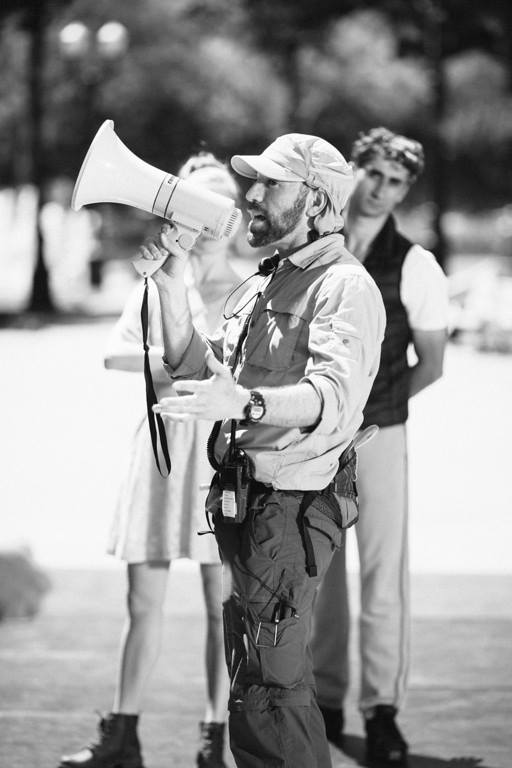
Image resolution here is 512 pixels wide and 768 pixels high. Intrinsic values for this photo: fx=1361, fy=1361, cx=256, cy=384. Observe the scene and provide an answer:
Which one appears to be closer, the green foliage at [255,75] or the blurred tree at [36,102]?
the blurred tree at [36,102]

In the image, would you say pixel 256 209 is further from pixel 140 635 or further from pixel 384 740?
pixel 384 740

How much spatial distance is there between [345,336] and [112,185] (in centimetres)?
75

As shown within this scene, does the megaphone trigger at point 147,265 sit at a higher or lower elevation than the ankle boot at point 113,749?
higher

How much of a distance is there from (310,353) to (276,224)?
0.37 m

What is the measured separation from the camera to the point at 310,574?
336cm

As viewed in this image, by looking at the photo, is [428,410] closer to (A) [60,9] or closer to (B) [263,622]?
(B) [263,622]

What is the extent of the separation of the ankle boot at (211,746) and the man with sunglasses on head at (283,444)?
1021 millimetres

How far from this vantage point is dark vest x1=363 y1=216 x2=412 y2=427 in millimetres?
4598

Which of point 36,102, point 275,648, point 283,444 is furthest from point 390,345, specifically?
point 36,102

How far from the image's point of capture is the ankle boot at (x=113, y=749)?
14.1 feet

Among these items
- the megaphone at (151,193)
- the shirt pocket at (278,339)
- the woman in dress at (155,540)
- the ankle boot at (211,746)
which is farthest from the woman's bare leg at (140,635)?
the megaphone at (151,193)

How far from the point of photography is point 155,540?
4.38 meters

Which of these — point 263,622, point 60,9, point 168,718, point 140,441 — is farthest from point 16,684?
point 60,9

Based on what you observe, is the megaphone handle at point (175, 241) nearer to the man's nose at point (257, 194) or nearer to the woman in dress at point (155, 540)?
the man's nose at point (257, 194)
